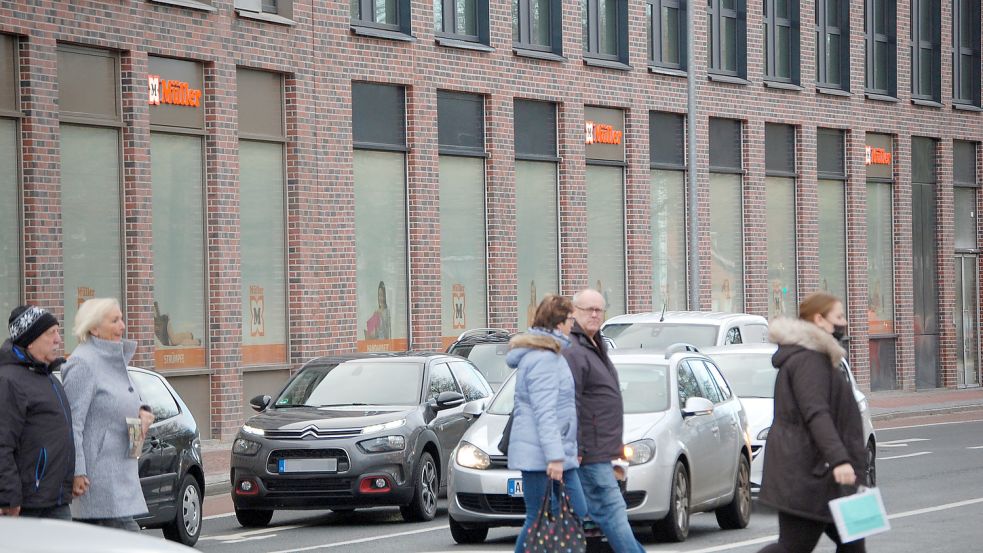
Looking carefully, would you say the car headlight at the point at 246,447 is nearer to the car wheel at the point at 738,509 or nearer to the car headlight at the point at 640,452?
the car headlight at the point at 640,452

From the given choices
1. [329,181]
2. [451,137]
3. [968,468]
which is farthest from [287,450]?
[451,137]

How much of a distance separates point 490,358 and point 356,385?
4819mm

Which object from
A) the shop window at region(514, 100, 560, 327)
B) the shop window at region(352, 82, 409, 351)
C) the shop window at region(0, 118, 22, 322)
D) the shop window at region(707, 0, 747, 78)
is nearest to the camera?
the shop window at region(0, 118, 22, 322)

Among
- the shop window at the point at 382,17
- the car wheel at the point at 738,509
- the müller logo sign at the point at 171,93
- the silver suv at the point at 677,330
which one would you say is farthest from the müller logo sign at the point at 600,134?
the car wheel at the point at 738,509

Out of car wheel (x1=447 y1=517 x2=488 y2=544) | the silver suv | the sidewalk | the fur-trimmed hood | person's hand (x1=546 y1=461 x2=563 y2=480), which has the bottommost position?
the sidewalk

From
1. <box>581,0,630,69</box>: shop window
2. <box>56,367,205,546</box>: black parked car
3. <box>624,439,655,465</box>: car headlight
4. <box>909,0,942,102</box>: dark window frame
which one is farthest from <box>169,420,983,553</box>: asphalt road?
<box>909,0,942,102</box>: dark window frame

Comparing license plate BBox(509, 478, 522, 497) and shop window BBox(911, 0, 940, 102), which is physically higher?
shop window BBox(911, 0, 940, 102)

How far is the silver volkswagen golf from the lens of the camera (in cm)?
1312

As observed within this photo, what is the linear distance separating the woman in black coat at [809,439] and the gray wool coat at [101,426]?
10.0 feet

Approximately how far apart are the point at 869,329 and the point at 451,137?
14047 mm

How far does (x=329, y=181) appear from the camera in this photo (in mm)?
26266

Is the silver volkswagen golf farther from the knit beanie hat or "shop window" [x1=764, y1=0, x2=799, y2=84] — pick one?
"shop window" [x1=764, y1=0, x2=799, y2=84]

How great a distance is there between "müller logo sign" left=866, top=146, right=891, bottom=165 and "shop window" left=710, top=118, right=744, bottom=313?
499cm

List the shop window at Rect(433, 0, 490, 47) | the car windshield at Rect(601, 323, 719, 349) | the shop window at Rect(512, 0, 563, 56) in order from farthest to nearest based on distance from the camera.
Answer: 1. the shop window at Rect(512, 0, 563, 56)
2. the shop window at Rect(433, 0, 490, 47)
3. the car windshield at Rect(601, 323, 719, 349)
